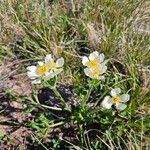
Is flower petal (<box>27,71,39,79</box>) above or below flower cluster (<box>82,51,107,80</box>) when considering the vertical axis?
above

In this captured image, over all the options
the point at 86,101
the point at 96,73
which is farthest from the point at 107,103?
the point at 86,101

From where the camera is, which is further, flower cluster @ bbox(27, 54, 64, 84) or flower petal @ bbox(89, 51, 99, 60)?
flower petal @ bbox(89, 51, 99, 60)

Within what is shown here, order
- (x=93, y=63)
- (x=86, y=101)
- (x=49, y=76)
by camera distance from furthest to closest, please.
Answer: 1. (x=86, y=101)
2. (x=93, y=63)
3. (x=49, y=76)

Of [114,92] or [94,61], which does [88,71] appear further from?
[114,92]

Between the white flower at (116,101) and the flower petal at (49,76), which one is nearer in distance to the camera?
the flower petal at (49,76)

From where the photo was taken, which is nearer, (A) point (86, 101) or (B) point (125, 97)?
(B) point (125, 97)

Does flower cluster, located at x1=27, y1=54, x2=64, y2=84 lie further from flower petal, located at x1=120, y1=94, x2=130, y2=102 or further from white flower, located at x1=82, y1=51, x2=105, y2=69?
flower petal, located at x1=120, y1=94, x2=130, y2=102

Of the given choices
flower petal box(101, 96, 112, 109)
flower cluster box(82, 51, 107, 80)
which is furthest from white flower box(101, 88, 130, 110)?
flower cluster box(82, 51, 107, 80)

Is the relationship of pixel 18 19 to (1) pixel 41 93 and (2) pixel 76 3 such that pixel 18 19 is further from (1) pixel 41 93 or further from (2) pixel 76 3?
(1) pixel 41 93

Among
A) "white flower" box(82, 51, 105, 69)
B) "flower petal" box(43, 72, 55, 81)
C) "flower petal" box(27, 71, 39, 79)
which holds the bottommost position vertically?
"white flower" box(82, 51, 105, 69)

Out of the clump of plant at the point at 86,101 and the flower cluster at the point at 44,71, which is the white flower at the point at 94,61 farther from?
the flower cluster at the point at 44,71

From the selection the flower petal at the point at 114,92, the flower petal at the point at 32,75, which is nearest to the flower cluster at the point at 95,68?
the flower petal at the point at 114,92

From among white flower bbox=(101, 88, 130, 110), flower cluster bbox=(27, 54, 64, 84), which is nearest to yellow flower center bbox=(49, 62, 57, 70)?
flower cluster bbox=(27, 54, 64, 84)
